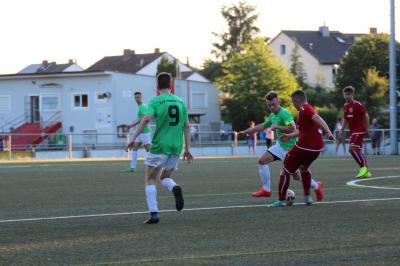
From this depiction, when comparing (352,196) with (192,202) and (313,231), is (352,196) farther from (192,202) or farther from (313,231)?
(313,231)

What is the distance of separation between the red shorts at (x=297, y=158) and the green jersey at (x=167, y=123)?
2155 mm

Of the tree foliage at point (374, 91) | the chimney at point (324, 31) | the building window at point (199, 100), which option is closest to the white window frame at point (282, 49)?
the chimney at point (324, 31)

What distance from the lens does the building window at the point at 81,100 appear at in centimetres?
6800

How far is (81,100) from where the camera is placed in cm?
6838

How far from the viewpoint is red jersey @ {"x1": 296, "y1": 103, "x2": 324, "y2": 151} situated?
11.6 m

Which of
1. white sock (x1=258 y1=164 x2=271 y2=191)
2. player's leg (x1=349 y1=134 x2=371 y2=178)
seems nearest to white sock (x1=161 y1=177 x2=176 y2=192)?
white sock (x1=258 y1=164 x2=271 y2=191)

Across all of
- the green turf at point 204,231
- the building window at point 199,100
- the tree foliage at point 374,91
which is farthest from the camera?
the building window at point 199,100

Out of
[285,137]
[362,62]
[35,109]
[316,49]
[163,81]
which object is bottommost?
[285,137]

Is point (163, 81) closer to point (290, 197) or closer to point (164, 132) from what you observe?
point (164, 132)

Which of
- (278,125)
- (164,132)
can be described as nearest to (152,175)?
(164,132)

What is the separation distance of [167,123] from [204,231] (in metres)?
1.73

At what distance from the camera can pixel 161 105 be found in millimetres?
10062

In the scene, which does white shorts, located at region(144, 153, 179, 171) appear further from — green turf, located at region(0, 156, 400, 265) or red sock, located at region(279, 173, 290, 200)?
red sock, located at region(279, 173, 290, 200)

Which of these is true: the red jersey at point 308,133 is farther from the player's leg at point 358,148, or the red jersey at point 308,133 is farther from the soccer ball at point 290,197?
the player's leg at point 358,148
